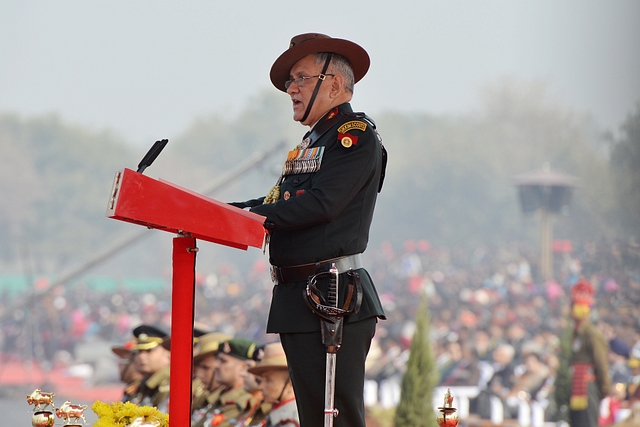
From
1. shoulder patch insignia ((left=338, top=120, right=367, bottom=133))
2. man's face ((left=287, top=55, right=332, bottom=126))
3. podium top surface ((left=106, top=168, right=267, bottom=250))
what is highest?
man's face ((left=287, top=55, right=332, bottom=126))

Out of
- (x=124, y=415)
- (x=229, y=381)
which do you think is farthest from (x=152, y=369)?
(x=124, y=415)

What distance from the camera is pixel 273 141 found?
38.1 feet

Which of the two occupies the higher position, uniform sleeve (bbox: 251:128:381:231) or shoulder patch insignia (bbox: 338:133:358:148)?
shoulder patch insignia (bbox: 338:133:358:148)

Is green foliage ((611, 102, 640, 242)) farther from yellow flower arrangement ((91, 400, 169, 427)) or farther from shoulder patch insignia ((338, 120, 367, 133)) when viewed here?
yellow flower arrangement ((91, 400, 169, 427))

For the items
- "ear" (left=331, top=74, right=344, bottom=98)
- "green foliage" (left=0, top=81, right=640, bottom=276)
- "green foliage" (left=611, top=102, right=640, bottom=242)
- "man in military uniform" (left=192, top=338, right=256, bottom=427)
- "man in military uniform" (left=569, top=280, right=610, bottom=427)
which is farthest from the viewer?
"green foliage" (left=0, top=81, right=640, bottom=276)

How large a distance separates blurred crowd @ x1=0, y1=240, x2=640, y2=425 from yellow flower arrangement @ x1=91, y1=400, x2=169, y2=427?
7.26 m

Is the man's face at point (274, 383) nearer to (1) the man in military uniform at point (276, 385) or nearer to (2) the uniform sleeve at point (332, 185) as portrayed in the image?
(1) the man in military uniform at point (276, 385)

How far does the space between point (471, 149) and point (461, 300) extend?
7.75ft

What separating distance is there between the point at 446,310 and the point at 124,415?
8.45 metres

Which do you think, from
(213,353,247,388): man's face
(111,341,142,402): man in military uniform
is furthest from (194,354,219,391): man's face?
(111,341,142,402): man in military uniform

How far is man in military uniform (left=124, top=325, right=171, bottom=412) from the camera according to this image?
14.1 feet

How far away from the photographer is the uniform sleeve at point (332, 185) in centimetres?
201

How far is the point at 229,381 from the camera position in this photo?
4.04 metres

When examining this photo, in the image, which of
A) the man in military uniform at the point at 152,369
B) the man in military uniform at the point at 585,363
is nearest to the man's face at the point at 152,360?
the man in military uniform at the point at 152,369
